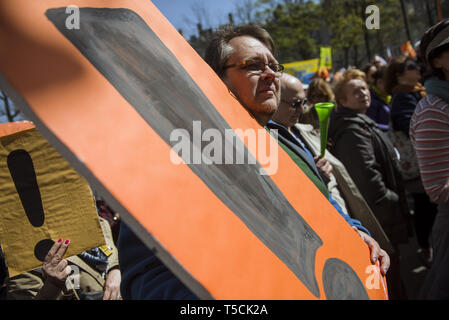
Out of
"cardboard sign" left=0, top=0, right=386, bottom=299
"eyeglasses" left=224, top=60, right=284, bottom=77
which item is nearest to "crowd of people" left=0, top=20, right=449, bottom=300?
"eyeglasses" left=224, top=60, right=284, bottom=77

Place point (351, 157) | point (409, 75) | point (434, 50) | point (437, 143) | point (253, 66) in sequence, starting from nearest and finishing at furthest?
point (253, 66) → point (437, 143) → point (434, 50) → point (351, 157) → point (409, 75)

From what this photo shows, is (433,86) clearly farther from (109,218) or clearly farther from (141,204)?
(109,218)

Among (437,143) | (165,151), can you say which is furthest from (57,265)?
(437,143)

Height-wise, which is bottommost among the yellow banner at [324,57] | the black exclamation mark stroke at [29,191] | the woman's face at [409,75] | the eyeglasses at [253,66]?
the black exclamation mark stroke at [29,191]

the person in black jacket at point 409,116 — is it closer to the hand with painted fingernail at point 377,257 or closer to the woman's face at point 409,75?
the woman's face at point 409,75

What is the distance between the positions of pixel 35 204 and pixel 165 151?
3.22ft

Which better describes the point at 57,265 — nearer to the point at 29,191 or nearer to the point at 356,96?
→ the point at 29,191

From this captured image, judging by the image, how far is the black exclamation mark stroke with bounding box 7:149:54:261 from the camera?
1342 mm

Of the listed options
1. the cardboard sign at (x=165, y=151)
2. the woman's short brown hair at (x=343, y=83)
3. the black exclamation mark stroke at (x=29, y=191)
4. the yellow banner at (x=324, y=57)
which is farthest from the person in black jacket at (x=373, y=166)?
the yellow banner at (x=324, y=57)

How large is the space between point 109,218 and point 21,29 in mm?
2145

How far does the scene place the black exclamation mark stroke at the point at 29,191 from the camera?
4.40ft

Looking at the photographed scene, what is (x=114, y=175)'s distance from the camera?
1.91 ft

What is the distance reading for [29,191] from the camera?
1.35 m

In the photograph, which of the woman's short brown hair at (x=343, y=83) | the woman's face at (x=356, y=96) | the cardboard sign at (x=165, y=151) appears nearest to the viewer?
the cardboard sign at (x=165, y=151)
